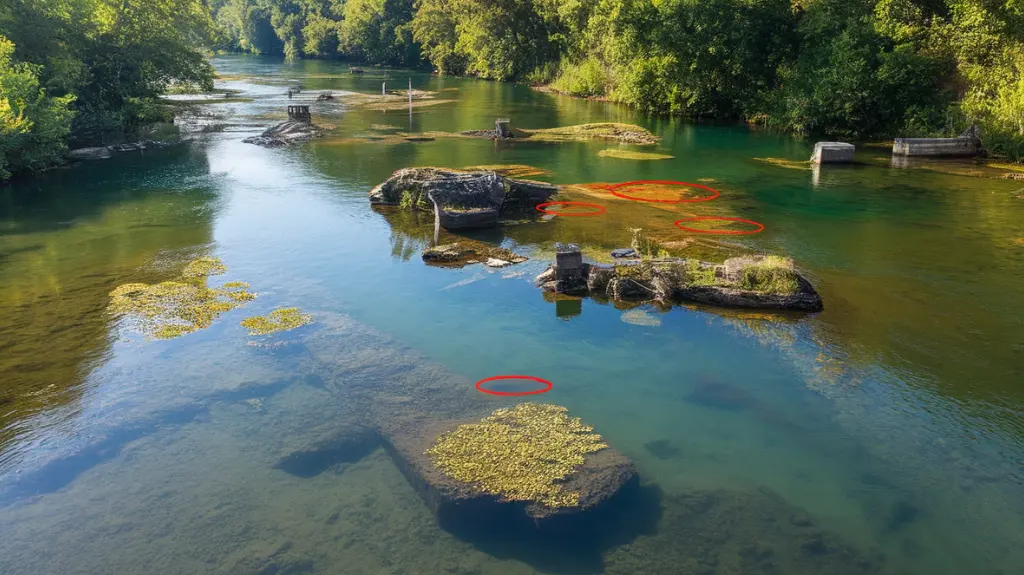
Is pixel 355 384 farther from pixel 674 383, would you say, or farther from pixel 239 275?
pixel 239 275

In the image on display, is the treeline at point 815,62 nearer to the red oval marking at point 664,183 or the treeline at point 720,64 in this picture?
the treeline at point 720,64

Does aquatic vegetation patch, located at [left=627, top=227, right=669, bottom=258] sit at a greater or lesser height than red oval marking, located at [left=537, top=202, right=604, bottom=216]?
lesser

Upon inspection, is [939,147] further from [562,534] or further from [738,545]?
[562,534]

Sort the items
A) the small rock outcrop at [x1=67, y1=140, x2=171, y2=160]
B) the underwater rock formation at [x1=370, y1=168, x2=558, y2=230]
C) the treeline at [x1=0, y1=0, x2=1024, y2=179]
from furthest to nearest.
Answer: the small rock outcrop at [x1=67, y1=140, x2=171, y2=160] < the treeline at [x1=0, y1=0, x2=1024, y2=179] < the underwater rock formation at [x1=370, y1=168, x2=558, y2=230]

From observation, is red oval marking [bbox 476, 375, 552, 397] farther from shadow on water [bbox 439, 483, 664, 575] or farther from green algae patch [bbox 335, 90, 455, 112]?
green algae patch [bbox 335, 90, 455, 112]

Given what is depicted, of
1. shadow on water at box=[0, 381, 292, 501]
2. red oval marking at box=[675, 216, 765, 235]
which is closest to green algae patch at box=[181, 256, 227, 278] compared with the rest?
shadow on water at box=[0, 381, 292, 501]
